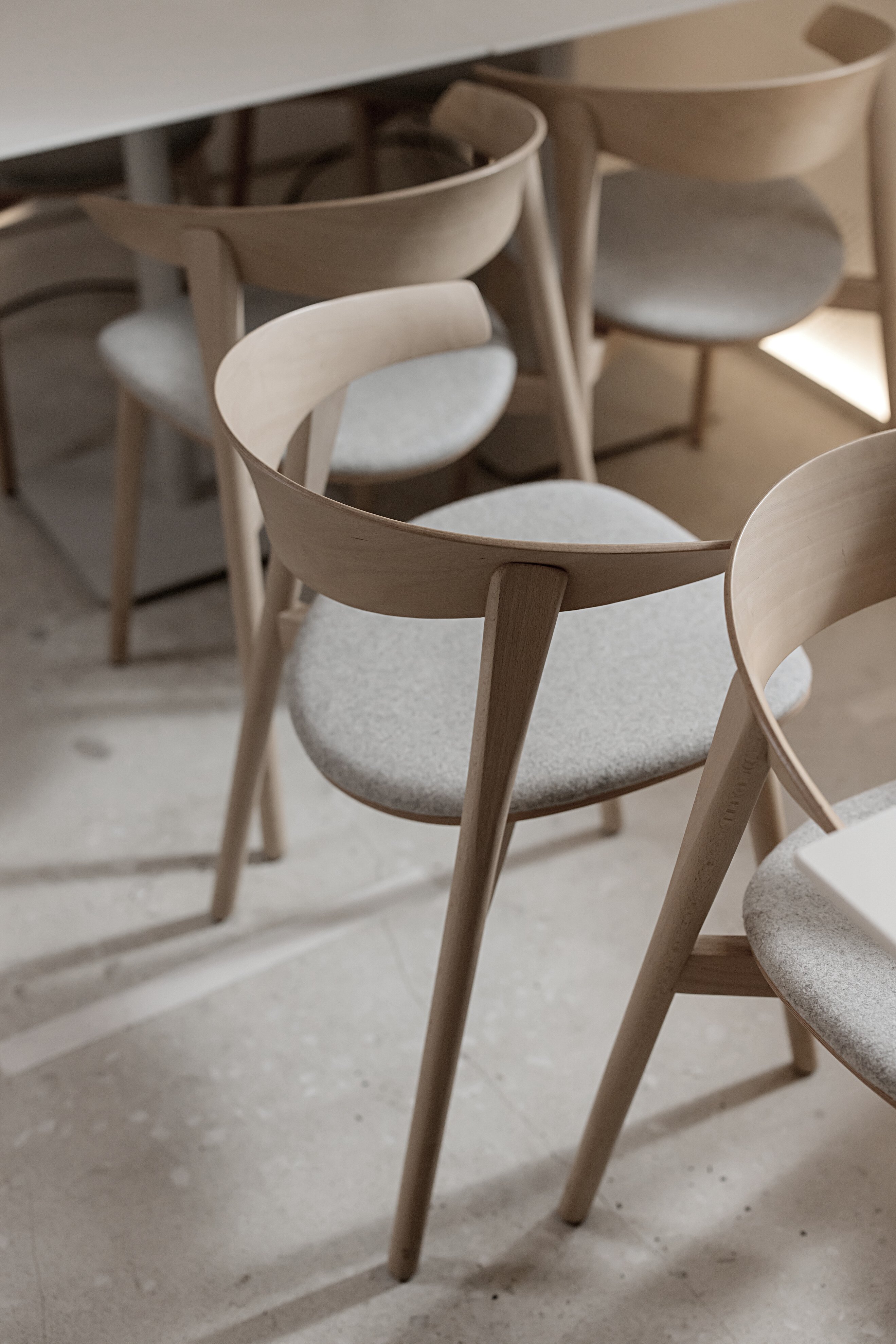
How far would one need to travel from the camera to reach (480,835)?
96 centimetres

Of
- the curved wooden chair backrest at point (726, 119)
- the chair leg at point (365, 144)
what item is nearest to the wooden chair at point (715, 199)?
the curved wooden chair backrest at point (726, 119)

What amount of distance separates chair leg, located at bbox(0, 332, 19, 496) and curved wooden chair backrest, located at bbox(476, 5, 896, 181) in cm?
106

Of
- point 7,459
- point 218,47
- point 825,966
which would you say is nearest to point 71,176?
point 218,47

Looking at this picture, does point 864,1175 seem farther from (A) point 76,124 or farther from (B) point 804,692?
(A) point 76,124

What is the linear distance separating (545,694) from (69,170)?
52.4 inches

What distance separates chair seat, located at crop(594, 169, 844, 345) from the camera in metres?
1.77

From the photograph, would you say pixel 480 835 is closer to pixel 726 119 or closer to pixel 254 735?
pixel 254 735

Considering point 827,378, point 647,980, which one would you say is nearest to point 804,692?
point 647,980

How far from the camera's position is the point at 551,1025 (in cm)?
141

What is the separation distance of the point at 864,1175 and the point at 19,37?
5.78 ft

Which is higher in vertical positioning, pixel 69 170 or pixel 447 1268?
pixel 69 170

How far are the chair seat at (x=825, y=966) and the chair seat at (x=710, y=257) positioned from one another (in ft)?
3.41

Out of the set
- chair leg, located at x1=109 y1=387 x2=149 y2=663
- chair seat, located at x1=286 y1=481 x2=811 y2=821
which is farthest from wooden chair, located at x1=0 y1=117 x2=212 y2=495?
chair seat, located at x1=286 y1=481 x2=811 y2=821

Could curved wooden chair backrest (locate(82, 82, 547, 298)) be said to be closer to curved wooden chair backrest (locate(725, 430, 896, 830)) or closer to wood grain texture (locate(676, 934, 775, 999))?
curved wooden chair backrest (locate(725, 430, 896, 830))
